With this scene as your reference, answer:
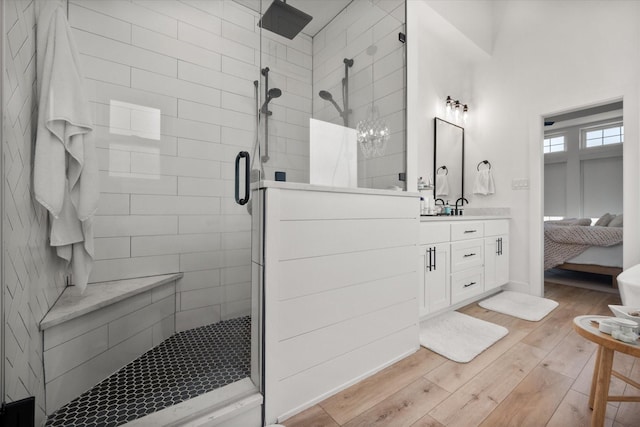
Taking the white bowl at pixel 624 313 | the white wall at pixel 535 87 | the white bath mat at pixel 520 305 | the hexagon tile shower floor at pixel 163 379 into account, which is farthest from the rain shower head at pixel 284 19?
the white bath mat at pixel 520 305

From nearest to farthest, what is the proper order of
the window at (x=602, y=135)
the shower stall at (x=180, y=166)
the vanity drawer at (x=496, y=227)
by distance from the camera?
the shower stall at (x=180, y=166) < the vanity drawer at (x=496, y=227) < the window at (x=602, y=135)

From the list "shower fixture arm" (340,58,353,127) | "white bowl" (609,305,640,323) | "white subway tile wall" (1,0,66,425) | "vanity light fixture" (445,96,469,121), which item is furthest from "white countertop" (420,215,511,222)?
"white subway tile wall" (1,0,66,425)

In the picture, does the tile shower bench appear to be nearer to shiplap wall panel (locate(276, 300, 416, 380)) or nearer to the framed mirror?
shiplap wall panel (locate(276, 300, 416, 380))

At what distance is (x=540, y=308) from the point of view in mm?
2514

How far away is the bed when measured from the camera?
3076 millimetres

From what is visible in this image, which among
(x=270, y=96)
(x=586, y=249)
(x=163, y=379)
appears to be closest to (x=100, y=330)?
(x=163, y=379)

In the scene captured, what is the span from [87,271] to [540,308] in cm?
342

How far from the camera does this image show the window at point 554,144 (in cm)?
614

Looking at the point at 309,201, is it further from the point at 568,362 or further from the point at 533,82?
the point at 533,82

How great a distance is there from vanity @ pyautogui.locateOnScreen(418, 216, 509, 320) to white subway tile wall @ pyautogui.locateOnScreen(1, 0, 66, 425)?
1.97 m

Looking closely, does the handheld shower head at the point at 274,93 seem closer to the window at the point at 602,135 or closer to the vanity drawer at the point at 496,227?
the vanity drawer at the point at 496,227

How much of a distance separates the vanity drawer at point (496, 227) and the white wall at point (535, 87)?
168mm

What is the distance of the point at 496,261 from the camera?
2.84 meters

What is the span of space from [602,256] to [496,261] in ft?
4.78
